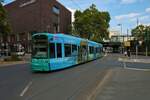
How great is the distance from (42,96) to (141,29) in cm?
10484

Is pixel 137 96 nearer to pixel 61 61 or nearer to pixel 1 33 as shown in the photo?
pixel 61 61

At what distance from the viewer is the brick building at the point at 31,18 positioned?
104438 millimetres

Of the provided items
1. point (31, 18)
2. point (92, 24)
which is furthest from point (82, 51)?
point (92, 24)

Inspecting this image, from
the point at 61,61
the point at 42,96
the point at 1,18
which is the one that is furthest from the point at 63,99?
the point at 1,18

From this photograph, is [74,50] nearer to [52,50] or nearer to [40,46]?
[52,50]

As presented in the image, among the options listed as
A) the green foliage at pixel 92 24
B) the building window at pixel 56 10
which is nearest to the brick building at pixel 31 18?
the building window at pixel 56 10

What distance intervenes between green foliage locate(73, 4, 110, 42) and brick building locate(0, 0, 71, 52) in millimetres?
7798

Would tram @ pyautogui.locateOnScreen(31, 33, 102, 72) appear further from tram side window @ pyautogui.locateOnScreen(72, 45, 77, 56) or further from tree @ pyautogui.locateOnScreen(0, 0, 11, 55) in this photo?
tree @ pyautogui.locateOnScreen(0, 0, 11, 55)

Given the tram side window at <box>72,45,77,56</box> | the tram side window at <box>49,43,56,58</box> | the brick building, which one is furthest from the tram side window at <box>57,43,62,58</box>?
the brick building

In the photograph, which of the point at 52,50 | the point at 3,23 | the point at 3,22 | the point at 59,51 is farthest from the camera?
the point at 3,23

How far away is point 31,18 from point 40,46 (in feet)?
278

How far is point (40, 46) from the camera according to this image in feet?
74.5

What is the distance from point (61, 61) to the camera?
24797 millimetres

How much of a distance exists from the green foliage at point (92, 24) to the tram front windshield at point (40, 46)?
89817mm
